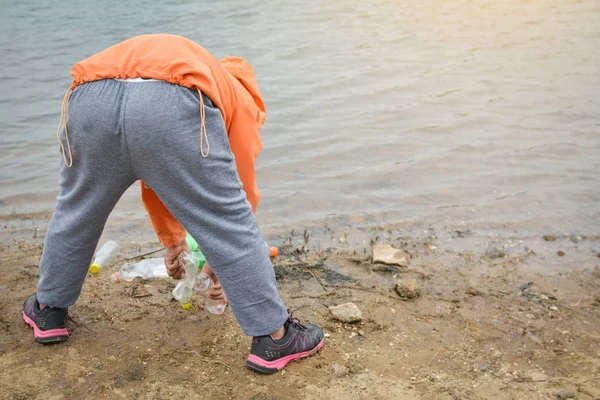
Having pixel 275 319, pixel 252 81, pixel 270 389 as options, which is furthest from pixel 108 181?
pixel 270 389

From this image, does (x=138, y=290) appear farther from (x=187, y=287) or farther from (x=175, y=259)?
(x=175, y=259)

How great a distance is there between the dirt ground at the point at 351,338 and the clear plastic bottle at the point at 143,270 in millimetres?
87

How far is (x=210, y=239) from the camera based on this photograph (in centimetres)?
269

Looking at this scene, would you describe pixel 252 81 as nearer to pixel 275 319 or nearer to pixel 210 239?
pixel 210 239

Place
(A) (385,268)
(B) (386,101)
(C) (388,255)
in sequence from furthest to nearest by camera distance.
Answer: (B) (386,101) → (C) (388,255) → (A) (385,268)

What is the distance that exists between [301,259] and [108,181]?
1974 mm

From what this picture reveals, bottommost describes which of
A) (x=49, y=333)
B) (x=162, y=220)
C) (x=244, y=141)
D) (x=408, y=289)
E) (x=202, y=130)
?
(x=408, y=289)

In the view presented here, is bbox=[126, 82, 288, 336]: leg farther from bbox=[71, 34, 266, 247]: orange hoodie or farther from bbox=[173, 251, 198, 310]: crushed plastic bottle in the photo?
bbox=[173, 251, 198, 310]: crushed plastic bottle

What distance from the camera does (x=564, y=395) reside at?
2.87 meters

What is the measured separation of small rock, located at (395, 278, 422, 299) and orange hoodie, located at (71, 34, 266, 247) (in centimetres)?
136

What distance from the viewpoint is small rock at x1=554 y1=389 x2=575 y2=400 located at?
2.86 m

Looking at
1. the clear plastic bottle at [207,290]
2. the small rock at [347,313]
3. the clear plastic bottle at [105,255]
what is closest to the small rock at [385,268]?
the small rock at [347,313]

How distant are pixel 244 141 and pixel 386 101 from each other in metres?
5.30

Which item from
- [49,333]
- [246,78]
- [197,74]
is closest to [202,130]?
[197,74]
